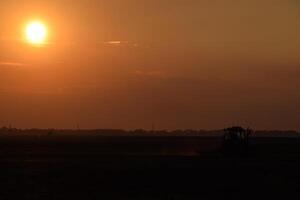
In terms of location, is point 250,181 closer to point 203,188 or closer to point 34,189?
point 203,188

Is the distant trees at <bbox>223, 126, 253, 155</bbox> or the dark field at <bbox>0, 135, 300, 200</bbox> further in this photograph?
the distant trees at <bbox>223, 126, 253, 155</bbox>

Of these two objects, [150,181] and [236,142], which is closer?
[150,181]

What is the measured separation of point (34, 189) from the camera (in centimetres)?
3488

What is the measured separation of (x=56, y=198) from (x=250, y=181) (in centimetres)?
1210

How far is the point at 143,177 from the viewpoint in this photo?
41406 mm

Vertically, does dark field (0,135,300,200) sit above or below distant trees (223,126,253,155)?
below

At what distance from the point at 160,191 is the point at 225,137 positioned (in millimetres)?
35297

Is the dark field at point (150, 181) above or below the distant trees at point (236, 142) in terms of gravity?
below

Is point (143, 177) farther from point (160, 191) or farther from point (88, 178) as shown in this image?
point (160, 191)

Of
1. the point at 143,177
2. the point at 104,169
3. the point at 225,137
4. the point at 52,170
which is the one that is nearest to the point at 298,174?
the point at 143,177

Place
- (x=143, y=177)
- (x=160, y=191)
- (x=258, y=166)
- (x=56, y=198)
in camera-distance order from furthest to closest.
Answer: (x=258, y=166) → (x=143, y=177) → (x=160, y=191) → (x=56, y=198)

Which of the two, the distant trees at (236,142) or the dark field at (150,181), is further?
the distant trees at (236,142)

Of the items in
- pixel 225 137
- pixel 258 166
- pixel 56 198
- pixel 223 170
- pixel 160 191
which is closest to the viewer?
pixel 56 198

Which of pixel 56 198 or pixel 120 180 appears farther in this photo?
pixel 120 180
